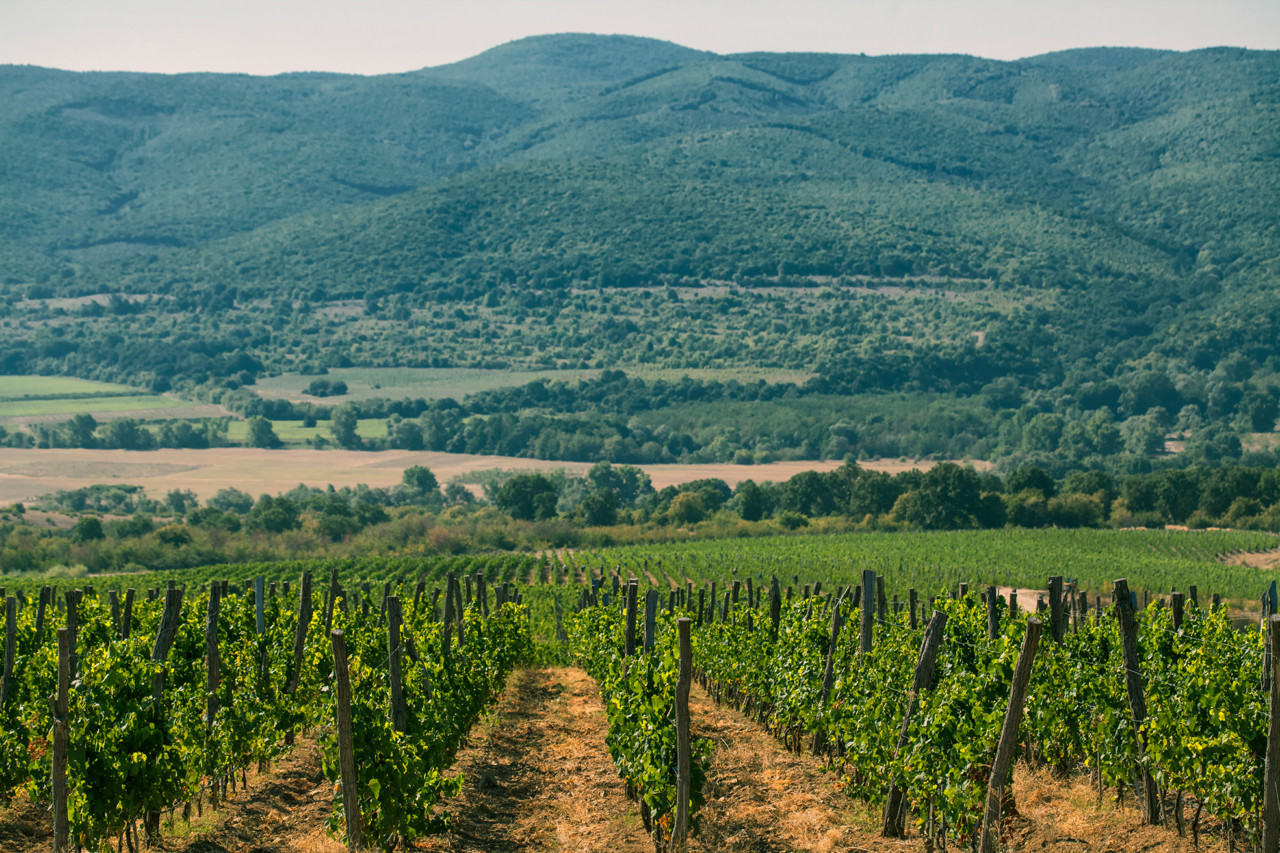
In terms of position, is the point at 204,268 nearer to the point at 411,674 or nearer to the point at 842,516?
the point at 842,516

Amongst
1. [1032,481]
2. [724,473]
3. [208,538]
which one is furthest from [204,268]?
[1032,481]

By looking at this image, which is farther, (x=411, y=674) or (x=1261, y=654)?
(x=411, y=674)

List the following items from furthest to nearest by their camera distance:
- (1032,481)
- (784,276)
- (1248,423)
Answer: (784,276) < (1248,423) < (1032,481)

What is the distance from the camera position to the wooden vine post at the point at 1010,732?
7299mm

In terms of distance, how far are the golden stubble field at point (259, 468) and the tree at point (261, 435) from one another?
211 cm

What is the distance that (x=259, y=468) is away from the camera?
109812 mm

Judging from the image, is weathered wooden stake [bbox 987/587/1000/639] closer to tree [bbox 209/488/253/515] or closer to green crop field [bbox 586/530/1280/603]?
green crop field [bbox 586/530/1280/603]

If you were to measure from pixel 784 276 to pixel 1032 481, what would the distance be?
112896 millimetres

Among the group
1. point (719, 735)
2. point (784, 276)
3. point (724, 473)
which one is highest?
point (784, 276)

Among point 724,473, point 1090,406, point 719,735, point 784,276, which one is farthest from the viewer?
point 784,276

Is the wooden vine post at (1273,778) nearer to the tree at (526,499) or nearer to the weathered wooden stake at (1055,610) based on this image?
the weathered wooden stake at (1055,610)

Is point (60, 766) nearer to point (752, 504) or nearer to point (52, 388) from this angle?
point (752, 504)

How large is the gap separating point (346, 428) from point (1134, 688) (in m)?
125

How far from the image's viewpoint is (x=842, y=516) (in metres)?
76.1
